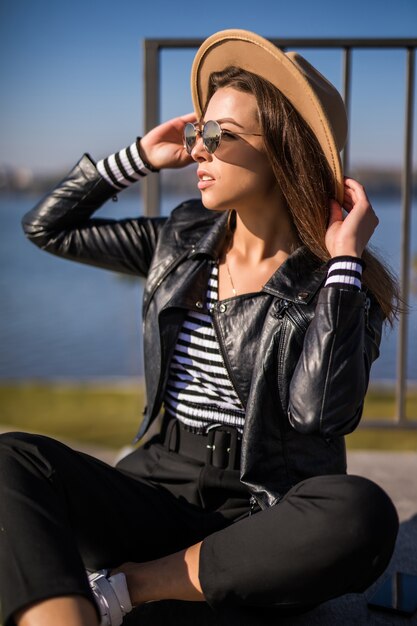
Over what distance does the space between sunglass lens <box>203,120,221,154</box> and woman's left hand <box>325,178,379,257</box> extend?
1.00 ft

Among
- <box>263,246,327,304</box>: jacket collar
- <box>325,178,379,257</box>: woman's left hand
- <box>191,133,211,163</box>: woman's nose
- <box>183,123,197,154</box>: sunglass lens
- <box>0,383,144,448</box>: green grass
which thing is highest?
<box>183,123,197,154</box>: sunglass lens

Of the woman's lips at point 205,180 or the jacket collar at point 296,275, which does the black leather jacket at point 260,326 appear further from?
the woman's lips at point 205,180

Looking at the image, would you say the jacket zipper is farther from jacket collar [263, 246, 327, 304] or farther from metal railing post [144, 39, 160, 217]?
metal railing post [144, 39, 160, 217]

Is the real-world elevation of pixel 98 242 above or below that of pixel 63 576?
above

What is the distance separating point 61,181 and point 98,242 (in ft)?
0.73

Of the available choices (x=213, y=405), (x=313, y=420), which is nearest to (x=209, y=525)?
(x=213, y=405)

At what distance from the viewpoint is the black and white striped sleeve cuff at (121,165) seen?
216 centimetres

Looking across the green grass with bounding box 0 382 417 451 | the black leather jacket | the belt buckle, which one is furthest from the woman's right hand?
the green grass with bounding box 0 382 417 451

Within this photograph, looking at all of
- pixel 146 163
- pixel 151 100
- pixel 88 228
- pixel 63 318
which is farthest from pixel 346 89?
pixel 63 318

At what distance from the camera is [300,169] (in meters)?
1.82

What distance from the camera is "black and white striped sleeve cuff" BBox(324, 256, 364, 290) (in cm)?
169

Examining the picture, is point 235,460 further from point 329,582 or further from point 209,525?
point 329,582

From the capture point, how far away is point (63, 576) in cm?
142

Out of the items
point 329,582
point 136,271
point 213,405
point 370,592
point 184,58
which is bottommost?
point 370,592
